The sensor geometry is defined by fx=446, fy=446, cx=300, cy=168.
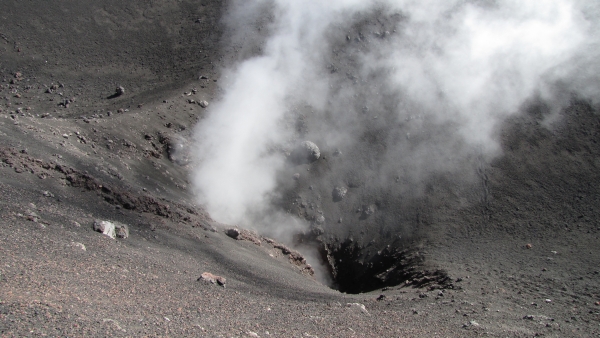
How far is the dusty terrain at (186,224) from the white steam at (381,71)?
1428 mm

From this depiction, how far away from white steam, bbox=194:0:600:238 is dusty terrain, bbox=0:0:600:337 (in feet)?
4.69

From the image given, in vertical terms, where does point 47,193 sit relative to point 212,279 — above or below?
above

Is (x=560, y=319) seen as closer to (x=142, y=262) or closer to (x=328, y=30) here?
(x=142, y=262)

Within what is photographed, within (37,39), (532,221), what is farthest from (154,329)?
(37,39)

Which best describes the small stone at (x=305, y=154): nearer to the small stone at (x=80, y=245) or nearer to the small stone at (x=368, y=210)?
the small stone at (x=368, y=210)

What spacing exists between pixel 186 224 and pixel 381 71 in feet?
51.2

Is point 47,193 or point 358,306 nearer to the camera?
point 358,306

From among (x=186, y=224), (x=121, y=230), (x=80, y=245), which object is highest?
(x=186, y=224)

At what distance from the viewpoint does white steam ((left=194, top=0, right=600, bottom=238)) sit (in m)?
22.8

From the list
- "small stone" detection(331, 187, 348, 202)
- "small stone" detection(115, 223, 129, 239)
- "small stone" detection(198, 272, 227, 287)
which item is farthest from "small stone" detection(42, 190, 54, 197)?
"small stone" detection(331, 187, 348, 202)

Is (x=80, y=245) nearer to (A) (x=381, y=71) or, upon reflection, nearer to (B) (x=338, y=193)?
(B) (x=338, y=193)

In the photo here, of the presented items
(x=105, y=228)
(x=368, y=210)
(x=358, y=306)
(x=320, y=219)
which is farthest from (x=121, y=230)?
(x=368, y=210)

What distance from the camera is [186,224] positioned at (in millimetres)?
16391

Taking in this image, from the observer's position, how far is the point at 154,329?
8.91 meters
